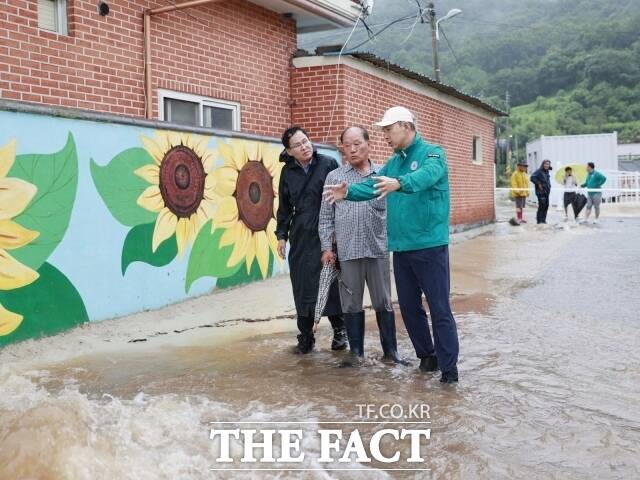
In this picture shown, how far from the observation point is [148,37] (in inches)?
307

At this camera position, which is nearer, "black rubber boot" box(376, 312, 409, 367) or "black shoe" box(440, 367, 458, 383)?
"black shoe" box(440, 367, 458, 383)

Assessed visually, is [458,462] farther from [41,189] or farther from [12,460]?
[41,189]

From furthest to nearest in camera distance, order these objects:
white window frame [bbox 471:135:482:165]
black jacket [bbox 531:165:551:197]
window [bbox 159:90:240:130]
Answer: black jacket [bbox 531:165:551:197] → white window frame [bbox 471:135:482:165] → window [bbox 159:90:240:130]

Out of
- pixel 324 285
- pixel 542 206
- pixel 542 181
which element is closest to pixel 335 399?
pixel 324 285

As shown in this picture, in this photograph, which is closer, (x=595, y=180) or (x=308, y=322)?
(x=308, y=322)

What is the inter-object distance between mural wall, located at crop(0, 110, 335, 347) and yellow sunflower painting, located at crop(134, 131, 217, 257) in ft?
0.03

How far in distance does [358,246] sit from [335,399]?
118cm

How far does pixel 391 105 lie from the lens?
40.8ft

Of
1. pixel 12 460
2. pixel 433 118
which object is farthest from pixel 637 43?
pixel 12 460

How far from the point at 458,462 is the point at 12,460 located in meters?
2.08

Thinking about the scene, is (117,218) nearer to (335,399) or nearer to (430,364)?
(335,399)

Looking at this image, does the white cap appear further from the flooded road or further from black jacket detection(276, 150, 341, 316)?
the flooded road

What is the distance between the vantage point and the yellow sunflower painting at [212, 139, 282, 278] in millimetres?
7781

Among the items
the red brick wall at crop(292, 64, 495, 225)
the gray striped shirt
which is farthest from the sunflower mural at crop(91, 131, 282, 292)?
the gray striped shirt
